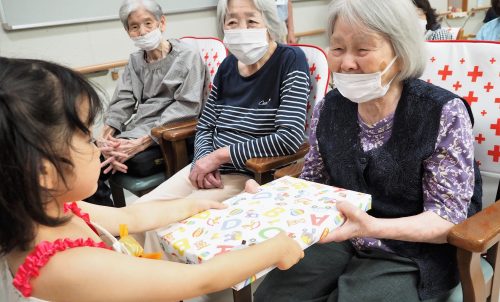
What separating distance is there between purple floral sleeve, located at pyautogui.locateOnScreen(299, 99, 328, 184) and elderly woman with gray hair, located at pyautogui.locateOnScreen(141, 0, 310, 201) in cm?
22

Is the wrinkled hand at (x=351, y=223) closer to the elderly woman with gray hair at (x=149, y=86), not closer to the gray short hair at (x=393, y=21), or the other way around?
the gray short hair at (x=393, y=21)

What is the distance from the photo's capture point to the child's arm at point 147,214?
1076 millimetres

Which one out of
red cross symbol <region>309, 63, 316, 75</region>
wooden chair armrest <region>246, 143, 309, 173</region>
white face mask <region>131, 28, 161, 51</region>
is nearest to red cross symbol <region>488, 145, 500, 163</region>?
wooden chair armrest <region>246, 143, 309, 173</region>

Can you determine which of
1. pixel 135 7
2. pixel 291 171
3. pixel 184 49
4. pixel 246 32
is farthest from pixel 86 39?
pixel 291 171

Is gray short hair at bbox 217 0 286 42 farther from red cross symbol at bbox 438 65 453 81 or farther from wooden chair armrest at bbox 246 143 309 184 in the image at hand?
red cross symbol at bbox 438 65 453 81

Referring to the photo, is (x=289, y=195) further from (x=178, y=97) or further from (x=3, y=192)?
(x=178, y=97)

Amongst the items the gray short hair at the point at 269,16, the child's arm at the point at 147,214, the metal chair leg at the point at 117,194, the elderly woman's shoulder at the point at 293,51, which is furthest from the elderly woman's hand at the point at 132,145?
the child's arm at the point at 147,214

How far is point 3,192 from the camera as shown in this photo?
2.18 ft

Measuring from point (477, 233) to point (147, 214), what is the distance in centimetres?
80

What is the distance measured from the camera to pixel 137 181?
6.69ft

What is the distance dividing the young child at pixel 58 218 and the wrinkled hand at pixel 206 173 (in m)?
0.88

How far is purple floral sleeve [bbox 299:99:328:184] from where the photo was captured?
136 centimetres

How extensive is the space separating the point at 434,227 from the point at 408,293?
0.57ft

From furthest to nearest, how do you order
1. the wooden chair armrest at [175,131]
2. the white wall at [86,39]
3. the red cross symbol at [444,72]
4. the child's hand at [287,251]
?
the white wall at [86,39] < the wooden chair armrest at [175,131] < the red cross symbol at [444,72] < the child's hand at [287,251]
